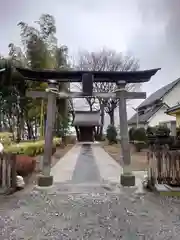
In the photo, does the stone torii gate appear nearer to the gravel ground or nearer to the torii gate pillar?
the torii gate pillar

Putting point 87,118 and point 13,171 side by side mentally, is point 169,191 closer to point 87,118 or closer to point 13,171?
point 13,171

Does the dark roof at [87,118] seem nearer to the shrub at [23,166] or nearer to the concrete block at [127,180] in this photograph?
the shrub at [23,166]

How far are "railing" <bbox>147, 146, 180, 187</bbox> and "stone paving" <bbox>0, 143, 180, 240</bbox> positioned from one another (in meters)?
0.55

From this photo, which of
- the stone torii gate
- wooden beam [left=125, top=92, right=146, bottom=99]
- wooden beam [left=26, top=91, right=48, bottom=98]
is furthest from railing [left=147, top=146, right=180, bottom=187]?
wooden beam [left=26, top=91, right=48, bottom=98]

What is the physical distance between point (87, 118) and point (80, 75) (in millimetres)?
25874

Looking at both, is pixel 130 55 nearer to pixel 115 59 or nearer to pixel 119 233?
pixel 115 59

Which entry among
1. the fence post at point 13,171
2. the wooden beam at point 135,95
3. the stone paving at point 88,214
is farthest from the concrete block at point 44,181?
the wooden beam at point 135,95

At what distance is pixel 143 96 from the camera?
7.21 meters

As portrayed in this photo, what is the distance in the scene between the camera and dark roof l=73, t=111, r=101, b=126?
32.8 meters

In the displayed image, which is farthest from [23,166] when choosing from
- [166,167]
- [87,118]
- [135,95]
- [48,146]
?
[87,118]

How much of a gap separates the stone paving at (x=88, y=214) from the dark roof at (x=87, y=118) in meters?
26.2

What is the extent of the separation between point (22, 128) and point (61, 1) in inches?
777

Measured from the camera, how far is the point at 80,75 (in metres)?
7.30

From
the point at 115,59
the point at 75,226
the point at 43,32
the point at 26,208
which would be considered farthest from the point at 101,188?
the point at 115,59
